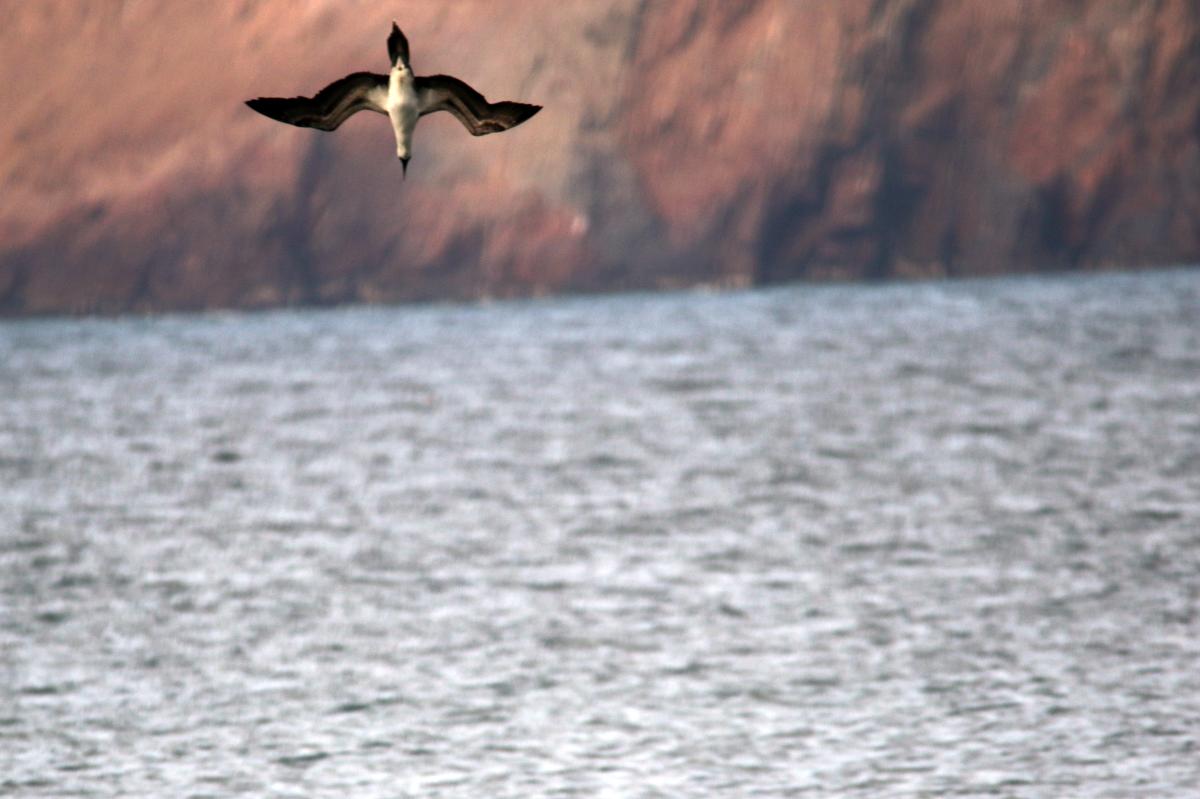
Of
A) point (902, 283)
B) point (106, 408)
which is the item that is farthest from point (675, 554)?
point (902, 283)

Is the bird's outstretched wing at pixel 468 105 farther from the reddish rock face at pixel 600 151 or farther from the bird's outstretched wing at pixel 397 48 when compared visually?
the reddish rock face at pixel 600 151

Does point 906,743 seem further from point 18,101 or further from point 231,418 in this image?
point 18,101

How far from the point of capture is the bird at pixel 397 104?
6.34m

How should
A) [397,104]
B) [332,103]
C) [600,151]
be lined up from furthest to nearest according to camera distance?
[600,151], [332,103], [397,104]

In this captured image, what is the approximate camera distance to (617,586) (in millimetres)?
30594

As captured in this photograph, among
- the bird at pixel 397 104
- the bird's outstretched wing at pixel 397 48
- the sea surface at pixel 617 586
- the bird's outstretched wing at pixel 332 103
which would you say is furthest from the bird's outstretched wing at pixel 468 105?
the sea surface at pixel 617 586

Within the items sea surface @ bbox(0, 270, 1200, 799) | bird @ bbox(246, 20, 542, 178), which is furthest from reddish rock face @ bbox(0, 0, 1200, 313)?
bird @ bbox(246, 20, 542, 178)

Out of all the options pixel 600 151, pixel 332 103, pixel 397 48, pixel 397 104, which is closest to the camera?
pixel 397 48

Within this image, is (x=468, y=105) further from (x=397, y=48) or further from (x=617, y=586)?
(x=617, y=586)

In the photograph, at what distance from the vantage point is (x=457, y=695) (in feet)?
75.7

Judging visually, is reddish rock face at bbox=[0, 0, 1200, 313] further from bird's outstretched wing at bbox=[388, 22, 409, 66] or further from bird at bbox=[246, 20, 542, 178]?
bird's outstretched wing at bbox=[388, 22, 409, 66]

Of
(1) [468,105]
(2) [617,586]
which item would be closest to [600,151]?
(2) [617,586]

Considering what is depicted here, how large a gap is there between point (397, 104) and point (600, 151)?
302 ft

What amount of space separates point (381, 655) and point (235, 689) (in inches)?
96.0
